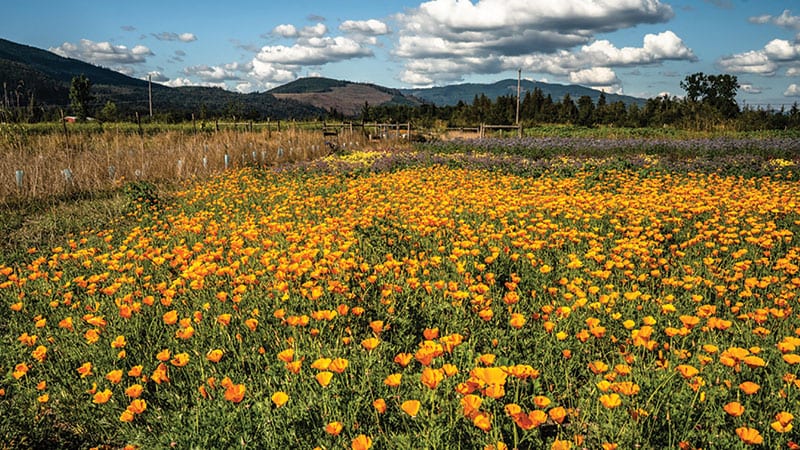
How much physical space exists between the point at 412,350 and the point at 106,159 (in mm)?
11811

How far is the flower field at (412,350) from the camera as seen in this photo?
203cm

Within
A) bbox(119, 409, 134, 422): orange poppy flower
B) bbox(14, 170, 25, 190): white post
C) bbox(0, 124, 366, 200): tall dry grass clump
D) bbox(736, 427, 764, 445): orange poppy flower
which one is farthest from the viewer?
bbox(0, 124, 366, 200): tall dry grass clump

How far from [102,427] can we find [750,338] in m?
3.59

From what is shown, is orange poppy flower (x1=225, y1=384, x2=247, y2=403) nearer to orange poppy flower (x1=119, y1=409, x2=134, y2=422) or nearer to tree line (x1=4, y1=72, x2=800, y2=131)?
orange poppy flower (x1=119, y1=409, x2=134, y2=422)

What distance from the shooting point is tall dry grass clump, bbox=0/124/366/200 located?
9.82 metres

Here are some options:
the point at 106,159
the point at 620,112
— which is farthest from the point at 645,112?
the point at 106,159

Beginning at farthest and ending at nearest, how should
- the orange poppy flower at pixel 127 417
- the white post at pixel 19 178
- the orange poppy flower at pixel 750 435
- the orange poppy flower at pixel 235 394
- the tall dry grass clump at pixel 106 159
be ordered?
the tall dry grass clump at pixel 106 159, the white post at pixel 19 178, the orange poppy flower at pixel 127 417, the orange poppy flower at pixel 235 394, the orange poppy flower at pixel 750 435

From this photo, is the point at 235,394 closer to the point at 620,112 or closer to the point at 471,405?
the point at 471,405

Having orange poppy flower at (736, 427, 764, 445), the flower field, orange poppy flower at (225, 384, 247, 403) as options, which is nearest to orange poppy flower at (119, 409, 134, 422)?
the flower field

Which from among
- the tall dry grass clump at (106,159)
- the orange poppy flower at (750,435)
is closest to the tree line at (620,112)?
the tall dry grass clump at (106,159)

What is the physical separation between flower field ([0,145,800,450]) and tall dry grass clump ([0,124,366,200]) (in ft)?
20.2

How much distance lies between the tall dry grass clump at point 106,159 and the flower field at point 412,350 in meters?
6.17

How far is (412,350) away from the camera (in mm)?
2947

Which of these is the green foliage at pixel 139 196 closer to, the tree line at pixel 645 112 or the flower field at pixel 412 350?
the flower field at pixel 412 350
